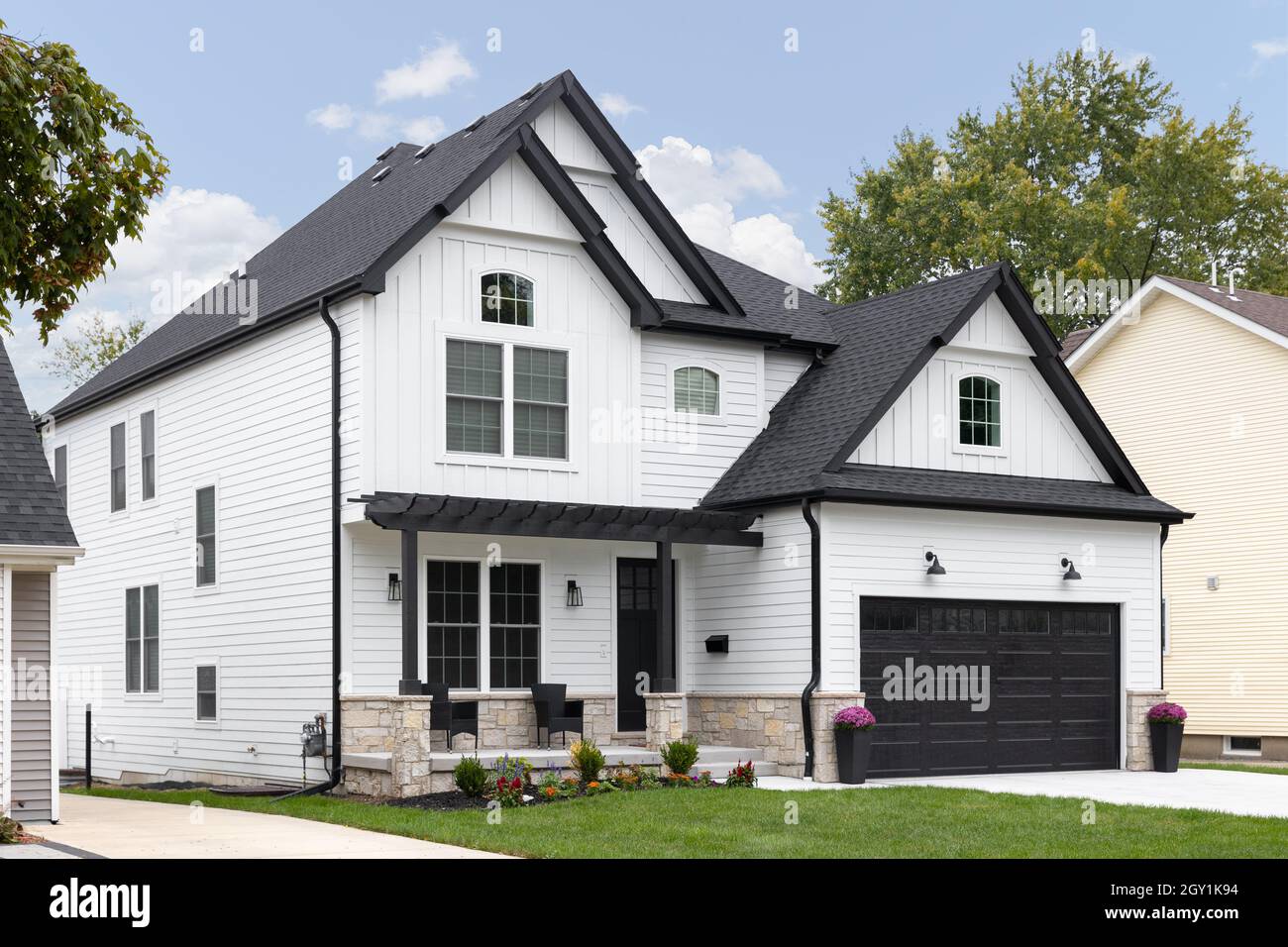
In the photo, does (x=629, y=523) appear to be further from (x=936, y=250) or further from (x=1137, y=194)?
(x=1137, y=194)

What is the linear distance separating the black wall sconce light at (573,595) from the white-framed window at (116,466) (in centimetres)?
878

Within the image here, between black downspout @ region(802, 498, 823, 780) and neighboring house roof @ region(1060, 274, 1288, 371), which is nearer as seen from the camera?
black downspout @ region(802, 498, 823, 780)

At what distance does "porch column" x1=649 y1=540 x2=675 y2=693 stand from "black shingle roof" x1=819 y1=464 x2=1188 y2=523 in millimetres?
2200

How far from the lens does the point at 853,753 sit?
19266mm

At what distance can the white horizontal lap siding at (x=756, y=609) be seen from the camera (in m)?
20.2

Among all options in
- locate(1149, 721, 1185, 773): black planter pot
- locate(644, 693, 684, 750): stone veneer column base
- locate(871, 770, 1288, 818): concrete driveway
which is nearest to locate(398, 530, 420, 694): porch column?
locate(644, 693, 684, 750): stone veneer column base

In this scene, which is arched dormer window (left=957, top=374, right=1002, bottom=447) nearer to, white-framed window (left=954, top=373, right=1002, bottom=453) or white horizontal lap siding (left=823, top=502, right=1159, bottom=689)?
white-framed window (left=954, top=373, right=1002, bottom=453)

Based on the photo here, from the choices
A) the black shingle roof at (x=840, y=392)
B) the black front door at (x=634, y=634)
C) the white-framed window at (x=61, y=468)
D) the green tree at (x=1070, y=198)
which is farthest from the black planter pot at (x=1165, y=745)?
the green tree at (x=1070, y=198)

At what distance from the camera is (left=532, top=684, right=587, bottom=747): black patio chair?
19.4m

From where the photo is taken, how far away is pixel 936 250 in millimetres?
43250

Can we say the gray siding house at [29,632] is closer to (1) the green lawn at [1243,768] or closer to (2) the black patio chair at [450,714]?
(2) the black patio chair at [450,714]

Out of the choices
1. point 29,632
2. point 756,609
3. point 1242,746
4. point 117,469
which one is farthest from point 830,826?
point 1242,746

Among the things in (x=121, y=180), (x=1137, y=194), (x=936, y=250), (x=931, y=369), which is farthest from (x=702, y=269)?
(x=1137, y=194)

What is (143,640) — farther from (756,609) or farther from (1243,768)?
(1243,768)
